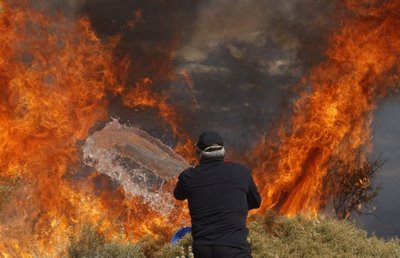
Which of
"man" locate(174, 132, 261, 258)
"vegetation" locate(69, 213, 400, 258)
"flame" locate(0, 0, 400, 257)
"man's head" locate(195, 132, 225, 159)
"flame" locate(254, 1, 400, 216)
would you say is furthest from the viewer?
"flame" locate(254, 1, 400, 216)

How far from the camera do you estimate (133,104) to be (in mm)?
21141

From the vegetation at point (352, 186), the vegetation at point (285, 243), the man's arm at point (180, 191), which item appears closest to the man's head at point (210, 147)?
the man's arm at point (180, 191)

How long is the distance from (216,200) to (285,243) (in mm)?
5286

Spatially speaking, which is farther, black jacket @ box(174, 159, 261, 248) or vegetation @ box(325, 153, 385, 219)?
vegetation @ box(325, 153, 385, 219)

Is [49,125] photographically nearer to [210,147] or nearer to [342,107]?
[342,107]

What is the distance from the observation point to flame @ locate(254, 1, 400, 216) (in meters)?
16.8

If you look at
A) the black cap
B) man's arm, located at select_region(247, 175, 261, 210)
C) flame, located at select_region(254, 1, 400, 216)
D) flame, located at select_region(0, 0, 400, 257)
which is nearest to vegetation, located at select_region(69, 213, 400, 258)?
man's arm, located at select_region(247, 175, 261, 210)

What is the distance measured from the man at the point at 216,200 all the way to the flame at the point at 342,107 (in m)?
12.6

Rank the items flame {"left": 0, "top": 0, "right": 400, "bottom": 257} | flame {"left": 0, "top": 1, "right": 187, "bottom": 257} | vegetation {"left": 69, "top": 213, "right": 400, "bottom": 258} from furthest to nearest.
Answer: flame {"left": 0, "top": 0, "right": 400, "bottom": 257}, flame {"left": 0, "top": 1, "right": 187, "bottom": 257}, vegetation {"left": 69, "top": 213, "right": 400, "bottom": 258}

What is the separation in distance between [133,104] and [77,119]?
4344 millimetres

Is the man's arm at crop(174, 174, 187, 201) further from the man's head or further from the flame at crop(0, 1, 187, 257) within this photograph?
the flame at crop(0, 1, 187, 257)

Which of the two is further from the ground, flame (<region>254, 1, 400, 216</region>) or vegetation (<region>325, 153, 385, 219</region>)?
flame (<region>254, 1, 400, 216</region>)

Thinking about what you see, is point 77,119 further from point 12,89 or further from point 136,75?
point 136,75

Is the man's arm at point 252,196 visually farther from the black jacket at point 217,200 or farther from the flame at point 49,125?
the flame at point 49,125
